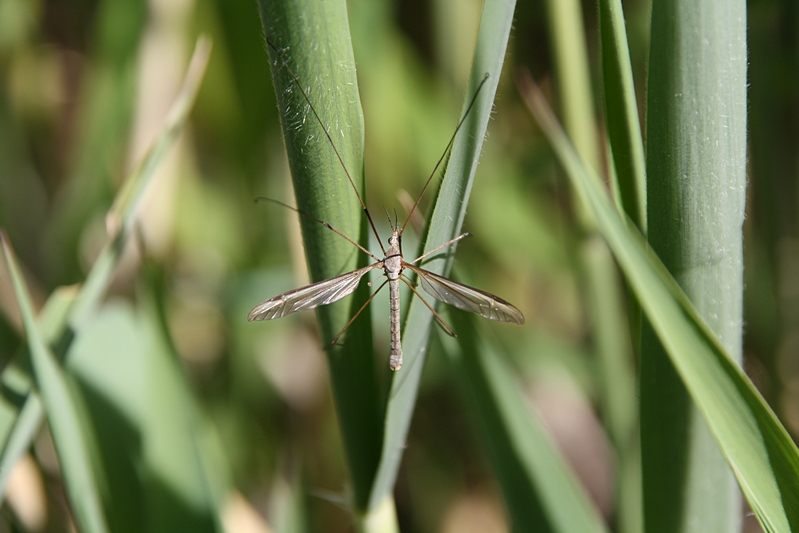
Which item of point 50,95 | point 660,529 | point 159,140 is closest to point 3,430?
point 159,140

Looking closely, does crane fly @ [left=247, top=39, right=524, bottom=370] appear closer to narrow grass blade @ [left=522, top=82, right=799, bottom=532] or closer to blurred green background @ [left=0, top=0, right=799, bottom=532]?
narrow grass blade @ [left=522, top=82, right=799, bottom=532]

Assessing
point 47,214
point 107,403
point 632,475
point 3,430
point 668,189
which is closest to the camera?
point 668,189

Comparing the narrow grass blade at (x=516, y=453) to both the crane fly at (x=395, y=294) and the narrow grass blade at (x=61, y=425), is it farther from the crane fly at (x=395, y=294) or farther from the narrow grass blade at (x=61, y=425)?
the narrow grass blade at (x=61, y=425)

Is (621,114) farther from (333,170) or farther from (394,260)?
(394,260)

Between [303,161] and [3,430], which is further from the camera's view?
[3,430]

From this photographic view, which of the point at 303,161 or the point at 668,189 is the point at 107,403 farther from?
the point at 668,189

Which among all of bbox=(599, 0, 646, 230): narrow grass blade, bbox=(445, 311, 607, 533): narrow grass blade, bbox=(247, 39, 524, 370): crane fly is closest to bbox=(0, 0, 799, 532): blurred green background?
bbox=(247, 39, 524, 370): crane fly
